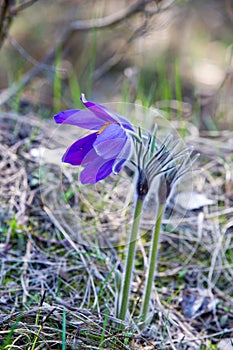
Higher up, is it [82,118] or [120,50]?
[120,50]

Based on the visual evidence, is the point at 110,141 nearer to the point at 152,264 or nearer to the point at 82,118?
the point at 82,118

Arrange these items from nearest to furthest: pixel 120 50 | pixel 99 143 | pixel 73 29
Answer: pixel 99 143 < pixel 73 29 < pixel 120 50

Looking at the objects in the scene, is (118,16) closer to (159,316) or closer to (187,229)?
(187,229)

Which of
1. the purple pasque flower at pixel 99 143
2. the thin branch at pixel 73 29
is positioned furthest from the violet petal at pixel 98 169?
the thin branch at pixel 73 29

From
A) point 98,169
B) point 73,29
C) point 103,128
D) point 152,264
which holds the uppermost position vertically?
point 73,29

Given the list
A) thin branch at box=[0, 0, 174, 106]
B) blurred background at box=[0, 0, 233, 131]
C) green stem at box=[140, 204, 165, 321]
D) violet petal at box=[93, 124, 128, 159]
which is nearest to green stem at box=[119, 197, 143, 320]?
green stem at box=[140, 204, 165, 321]

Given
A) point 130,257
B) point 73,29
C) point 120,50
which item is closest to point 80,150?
point 130,257

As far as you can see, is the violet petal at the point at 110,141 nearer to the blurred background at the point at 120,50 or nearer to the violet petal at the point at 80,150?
the violet petal at the point at 80,150

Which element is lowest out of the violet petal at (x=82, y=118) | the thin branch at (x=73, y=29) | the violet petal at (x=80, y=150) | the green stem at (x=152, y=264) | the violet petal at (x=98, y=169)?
the green stem at (x=152, y=264)
